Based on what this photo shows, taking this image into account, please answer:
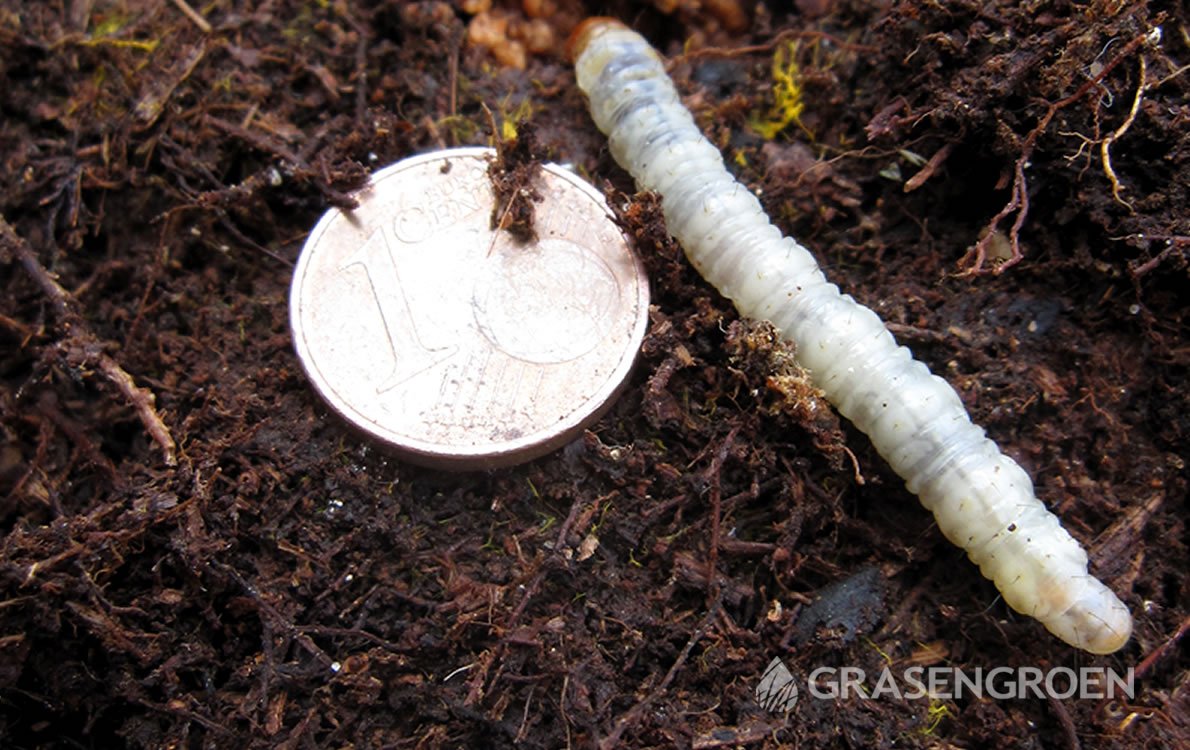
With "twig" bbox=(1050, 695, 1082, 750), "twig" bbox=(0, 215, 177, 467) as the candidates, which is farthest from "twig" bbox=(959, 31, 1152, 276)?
"twig" bbox=(0, 215, 177, 467)

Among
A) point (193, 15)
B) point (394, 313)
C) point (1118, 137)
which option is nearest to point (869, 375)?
point (1118, 137)

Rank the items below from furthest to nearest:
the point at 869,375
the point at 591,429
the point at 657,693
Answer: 1. the point at 591,429
2. the point at 869,375
3. the point at 657,693

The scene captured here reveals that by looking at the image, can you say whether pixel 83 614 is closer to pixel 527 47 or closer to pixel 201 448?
pixel 201 448

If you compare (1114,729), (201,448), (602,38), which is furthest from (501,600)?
(602,38)

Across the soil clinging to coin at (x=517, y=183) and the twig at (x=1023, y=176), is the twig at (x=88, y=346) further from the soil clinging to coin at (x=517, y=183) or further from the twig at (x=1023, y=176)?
the twig at (x=1023, y=176)

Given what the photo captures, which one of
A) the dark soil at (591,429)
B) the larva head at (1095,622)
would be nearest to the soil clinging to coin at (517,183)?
the dark soil at (591,429)

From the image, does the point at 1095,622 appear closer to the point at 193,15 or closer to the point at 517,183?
the point at 517,183
